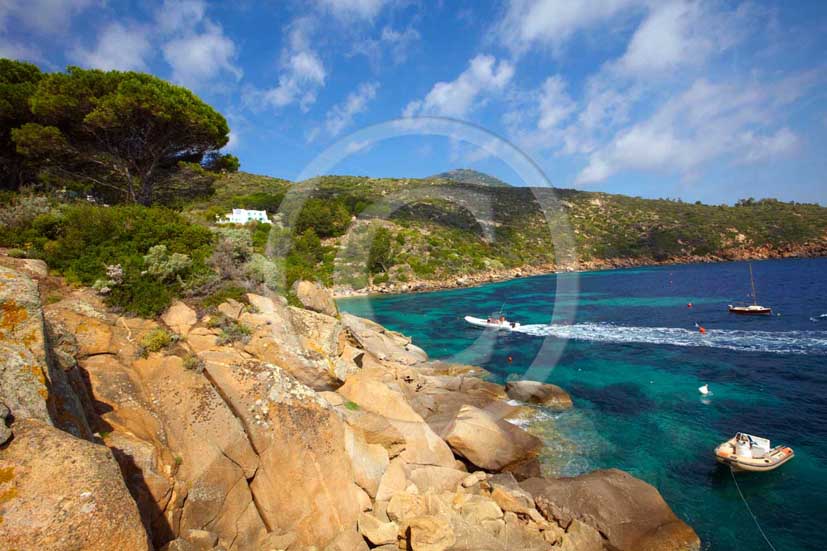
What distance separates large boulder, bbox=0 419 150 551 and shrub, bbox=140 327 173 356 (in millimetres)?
3632

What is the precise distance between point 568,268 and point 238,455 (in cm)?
9778

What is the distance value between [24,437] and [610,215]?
366ft

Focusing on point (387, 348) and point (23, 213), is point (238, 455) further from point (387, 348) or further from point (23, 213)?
point (387, 348)

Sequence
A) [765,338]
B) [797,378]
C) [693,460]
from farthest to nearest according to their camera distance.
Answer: [765,338] → [797,378] → [693,460]

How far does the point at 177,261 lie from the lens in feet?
28.6

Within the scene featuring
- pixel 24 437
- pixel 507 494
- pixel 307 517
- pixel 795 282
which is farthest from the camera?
pixel 795 282

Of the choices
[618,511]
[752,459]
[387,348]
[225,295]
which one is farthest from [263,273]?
[752,459]

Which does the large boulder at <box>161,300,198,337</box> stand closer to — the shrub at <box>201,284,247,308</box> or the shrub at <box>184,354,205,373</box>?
the shrub at <box>201,284,247,308</box>

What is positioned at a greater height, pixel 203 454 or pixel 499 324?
pixel 203 454

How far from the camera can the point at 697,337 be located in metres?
25.1

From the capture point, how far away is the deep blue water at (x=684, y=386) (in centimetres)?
953

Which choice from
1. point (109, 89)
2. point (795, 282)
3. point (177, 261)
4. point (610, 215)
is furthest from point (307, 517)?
point (610, 215)

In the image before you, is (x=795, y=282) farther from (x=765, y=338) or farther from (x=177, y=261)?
(x=177, y=261)

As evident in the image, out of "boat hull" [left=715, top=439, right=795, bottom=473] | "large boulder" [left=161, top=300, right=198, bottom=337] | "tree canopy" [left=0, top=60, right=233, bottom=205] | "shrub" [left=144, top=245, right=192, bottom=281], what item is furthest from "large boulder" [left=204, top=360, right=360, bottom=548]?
"tree canopy" [left=0, top=60, right=233, bottom=205]
